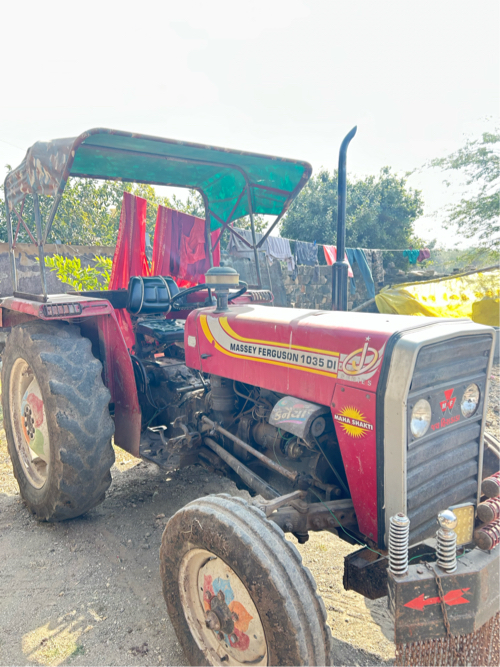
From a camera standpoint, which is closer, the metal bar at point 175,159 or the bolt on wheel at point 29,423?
the bolt on wheel at point 29,423

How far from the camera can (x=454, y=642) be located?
1548 mm

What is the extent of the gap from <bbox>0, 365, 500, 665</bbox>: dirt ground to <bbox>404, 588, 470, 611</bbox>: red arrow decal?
74cm

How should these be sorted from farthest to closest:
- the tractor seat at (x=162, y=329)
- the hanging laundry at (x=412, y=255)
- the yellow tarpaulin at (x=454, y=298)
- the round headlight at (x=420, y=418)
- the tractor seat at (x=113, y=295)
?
the hanging laundry at (x=412, y=255) < the yellow tarpaulin at (x=454, y=298) < the tractor seat at (x=113, y=295) < the tractor seat at (x=162, y=329) < the round headlight at (x=420, y=418)

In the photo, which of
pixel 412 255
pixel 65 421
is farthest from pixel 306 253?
pixel 65 421

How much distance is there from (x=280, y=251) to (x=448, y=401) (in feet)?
33.9

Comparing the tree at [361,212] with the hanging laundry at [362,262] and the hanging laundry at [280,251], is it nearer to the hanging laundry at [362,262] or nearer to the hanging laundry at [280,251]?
the hanging laundry at [362,262]

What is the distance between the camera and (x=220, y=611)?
1774 mm

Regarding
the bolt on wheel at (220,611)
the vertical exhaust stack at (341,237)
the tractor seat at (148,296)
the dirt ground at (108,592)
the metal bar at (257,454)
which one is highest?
the vertical exhaust stack at (341,237)

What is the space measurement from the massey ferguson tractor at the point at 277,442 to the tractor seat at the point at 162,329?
2 centimetres

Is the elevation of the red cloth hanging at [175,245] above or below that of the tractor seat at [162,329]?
above

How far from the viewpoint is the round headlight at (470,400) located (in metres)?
2.04

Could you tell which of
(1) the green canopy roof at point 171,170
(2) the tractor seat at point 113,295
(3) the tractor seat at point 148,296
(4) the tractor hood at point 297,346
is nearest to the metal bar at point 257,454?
(4) the tractor hood at point 297,346

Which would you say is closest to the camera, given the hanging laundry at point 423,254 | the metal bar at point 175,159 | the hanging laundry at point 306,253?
the metal bar at point 175,159

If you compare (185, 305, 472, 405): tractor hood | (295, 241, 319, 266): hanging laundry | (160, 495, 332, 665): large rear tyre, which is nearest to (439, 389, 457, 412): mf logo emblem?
(185, 305, 472, 405): tractor hood
